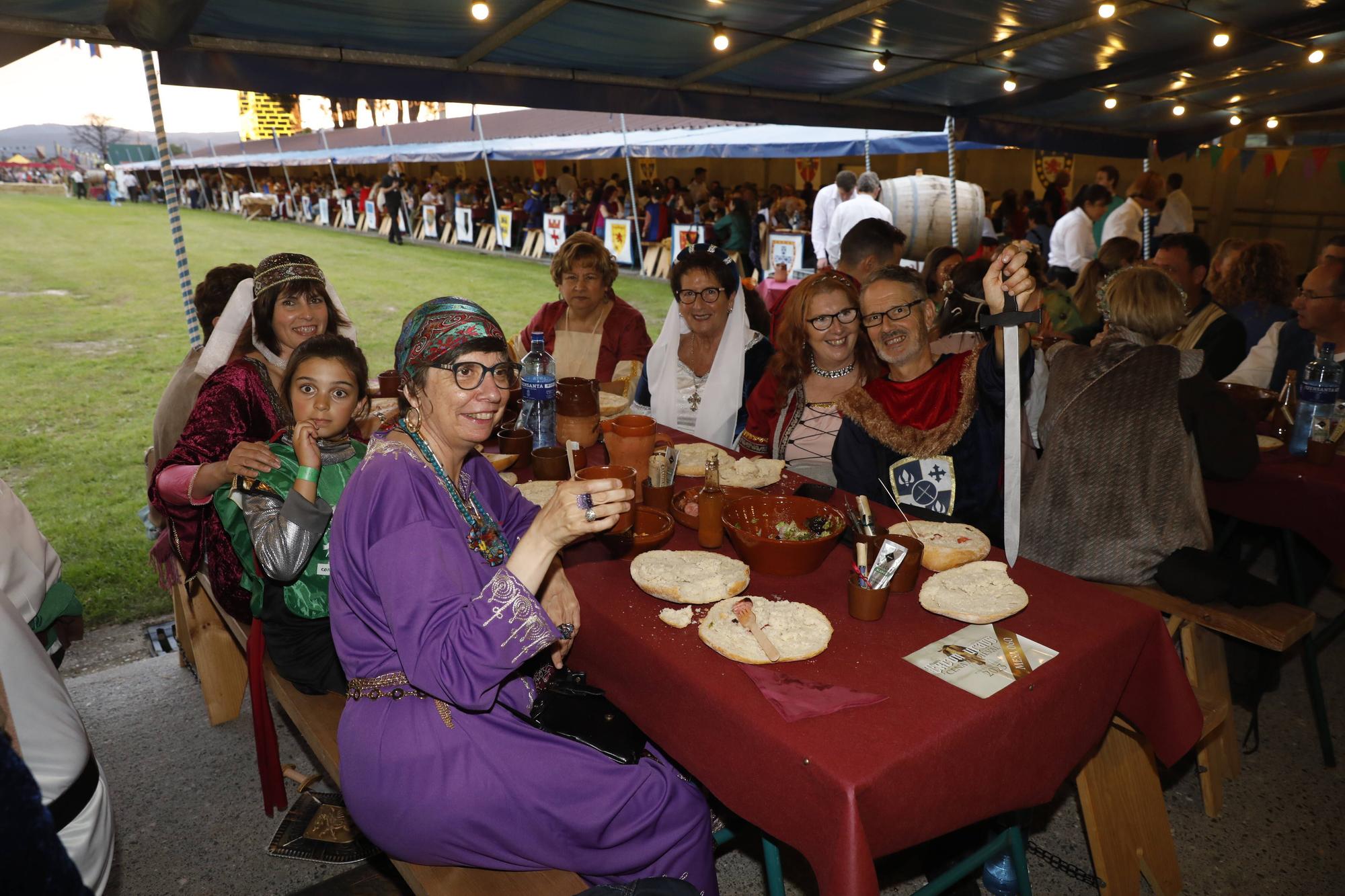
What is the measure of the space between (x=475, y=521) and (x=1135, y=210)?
31.2ft

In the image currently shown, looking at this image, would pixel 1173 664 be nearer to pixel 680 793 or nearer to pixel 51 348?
pixel 680 793

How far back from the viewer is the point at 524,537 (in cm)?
159

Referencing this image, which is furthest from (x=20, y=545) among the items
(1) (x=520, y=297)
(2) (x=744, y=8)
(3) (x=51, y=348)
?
(1) (x=520, y=297)

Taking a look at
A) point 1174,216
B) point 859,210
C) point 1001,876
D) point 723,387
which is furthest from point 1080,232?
point 1001,876

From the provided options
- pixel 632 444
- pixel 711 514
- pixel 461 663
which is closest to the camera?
pixel 461 663

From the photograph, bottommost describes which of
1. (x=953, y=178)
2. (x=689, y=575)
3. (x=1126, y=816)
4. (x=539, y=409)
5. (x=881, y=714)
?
(x=1126, y=816)

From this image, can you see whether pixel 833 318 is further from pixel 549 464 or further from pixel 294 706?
pixel 294 706

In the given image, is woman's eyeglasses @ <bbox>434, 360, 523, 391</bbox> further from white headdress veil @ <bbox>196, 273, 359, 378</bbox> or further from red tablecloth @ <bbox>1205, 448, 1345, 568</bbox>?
red tablecloth @ <bbox>1205, 448, 1345, 568</bbox>

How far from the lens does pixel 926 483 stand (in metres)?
2.86

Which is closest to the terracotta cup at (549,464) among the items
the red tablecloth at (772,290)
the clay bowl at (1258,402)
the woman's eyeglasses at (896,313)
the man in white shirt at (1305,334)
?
the woman's eyeglasses at (896,313)

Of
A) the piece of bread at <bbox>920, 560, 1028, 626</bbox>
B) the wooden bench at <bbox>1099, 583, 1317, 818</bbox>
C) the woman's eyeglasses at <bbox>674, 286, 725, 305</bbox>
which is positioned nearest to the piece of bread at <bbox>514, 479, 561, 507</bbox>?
the piece of bread at <bbox>920, 560, 1028, 626</bbox>

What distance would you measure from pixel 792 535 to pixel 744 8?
13.6 feet

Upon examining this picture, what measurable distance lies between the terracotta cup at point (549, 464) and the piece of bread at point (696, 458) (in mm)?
429

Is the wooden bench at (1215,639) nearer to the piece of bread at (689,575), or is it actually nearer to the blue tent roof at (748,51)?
the piece of bread at (689,575)
